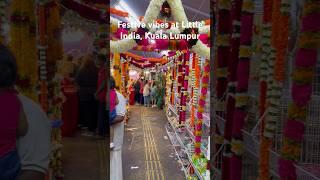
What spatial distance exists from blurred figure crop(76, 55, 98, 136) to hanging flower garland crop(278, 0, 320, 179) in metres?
1.20

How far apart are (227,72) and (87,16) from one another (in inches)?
30.8

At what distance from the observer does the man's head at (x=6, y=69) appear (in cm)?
129

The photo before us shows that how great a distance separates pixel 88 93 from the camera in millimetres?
2088

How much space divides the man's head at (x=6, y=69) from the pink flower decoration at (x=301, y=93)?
34.9 inches

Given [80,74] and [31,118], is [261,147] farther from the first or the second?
[80,74]

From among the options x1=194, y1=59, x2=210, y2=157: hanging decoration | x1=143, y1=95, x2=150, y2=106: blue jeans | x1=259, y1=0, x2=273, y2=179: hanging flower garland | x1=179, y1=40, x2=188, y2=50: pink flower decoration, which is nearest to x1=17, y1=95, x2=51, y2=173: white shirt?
x1=259, y1=0, x2=273, y2=179: hanging flower garland

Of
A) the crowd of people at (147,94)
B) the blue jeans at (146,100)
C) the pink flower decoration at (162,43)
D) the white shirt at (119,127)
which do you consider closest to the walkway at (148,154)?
the white shirt at (119,127)

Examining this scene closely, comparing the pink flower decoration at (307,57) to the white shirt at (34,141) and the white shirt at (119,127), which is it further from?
the white shirt at (119,127)

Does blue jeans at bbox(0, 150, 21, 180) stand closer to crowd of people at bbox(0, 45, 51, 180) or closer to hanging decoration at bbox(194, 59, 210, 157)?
crowd of people at bbox(0, 45, 51, 180)

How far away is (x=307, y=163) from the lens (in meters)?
1.65

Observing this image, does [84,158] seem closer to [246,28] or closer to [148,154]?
[246,28]

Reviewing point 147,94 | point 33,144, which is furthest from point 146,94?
point 33,144

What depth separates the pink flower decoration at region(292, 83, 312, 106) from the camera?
105 cm

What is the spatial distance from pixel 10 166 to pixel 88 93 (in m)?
0.80
